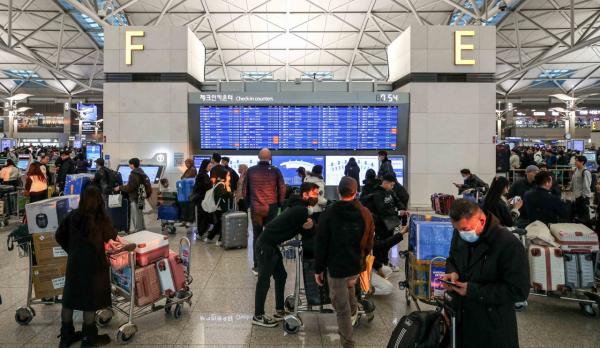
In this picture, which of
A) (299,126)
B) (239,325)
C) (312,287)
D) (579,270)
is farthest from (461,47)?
(239,325)

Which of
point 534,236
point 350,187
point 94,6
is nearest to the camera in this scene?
point 350,187

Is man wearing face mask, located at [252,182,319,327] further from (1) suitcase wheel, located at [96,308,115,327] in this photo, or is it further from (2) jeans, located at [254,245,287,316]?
(1) suitcase wheel, located at [96,308,115,327]

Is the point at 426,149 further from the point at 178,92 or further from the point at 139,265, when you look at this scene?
the point at 139,265

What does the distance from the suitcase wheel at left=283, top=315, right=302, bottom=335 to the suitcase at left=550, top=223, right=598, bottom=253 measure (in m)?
3.19

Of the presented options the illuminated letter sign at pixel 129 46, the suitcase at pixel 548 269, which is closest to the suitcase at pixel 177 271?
the suitcase at pixel 548 269

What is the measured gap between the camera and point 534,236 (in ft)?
17.5

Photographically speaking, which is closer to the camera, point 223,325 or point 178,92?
point 223,325

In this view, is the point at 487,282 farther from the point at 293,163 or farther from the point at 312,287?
the point at 293,163

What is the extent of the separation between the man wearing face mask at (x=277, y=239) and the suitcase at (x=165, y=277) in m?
0.95

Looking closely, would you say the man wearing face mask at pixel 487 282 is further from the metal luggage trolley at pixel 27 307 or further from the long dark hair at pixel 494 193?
the metal luggage trolley at pixel 27 307

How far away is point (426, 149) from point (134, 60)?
8.55 meters

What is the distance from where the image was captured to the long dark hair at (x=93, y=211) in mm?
4098

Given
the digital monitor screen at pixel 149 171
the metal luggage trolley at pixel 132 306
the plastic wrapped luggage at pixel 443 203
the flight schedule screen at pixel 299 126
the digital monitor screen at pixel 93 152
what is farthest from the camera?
the digital monitor screen at pixel 93 152

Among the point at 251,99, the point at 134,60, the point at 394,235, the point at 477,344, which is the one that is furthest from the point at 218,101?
the point at 477,344
